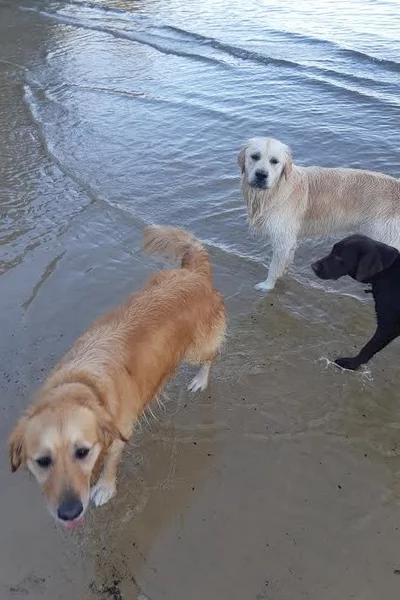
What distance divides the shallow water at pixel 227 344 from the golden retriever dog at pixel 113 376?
0.46 m

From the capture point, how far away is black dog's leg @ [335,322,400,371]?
169 inches

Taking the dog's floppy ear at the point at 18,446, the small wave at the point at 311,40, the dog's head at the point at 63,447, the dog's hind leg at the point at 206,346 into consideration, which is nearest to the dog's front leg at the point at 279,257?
the dog's hind leg at the point at 206,346

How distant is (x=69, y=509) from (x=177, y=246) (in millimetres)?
2145

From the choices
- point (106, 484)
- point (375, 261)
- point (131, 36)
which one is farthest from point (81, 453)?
point (131, 36)

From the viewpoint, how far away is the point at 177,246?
4.11 meters

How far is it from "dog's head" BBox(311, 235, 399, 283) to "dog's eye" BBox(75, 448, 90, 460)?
273cm

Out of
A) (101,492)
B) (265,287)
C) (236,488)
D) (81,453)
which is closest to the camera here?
(81,453)

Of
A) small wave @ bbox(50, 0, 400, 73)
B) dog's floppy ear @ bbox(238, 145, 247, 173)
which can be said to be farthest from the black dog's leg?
small wave @ bbox(50, 0, 400, 73)

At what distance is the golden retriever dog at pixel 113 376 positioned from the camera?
8.68 ft

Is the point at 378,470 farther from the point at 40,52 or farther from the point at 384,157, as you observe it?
the point at 40,52

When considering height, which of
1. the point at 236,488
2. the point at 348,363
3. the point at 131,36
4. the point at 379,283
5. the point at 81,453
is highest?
the point at 131,36

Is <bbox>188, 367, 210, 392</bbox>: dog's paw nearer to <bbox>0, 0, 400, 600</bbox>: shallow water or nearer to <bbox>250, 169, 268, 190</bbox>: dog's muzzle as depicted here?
<bbox>0, 0, 400, 600</bbox>: shallow water

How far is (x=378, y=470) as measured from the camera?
3.67 metres

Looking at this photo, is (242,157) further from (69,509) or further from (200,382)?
(69,509)
